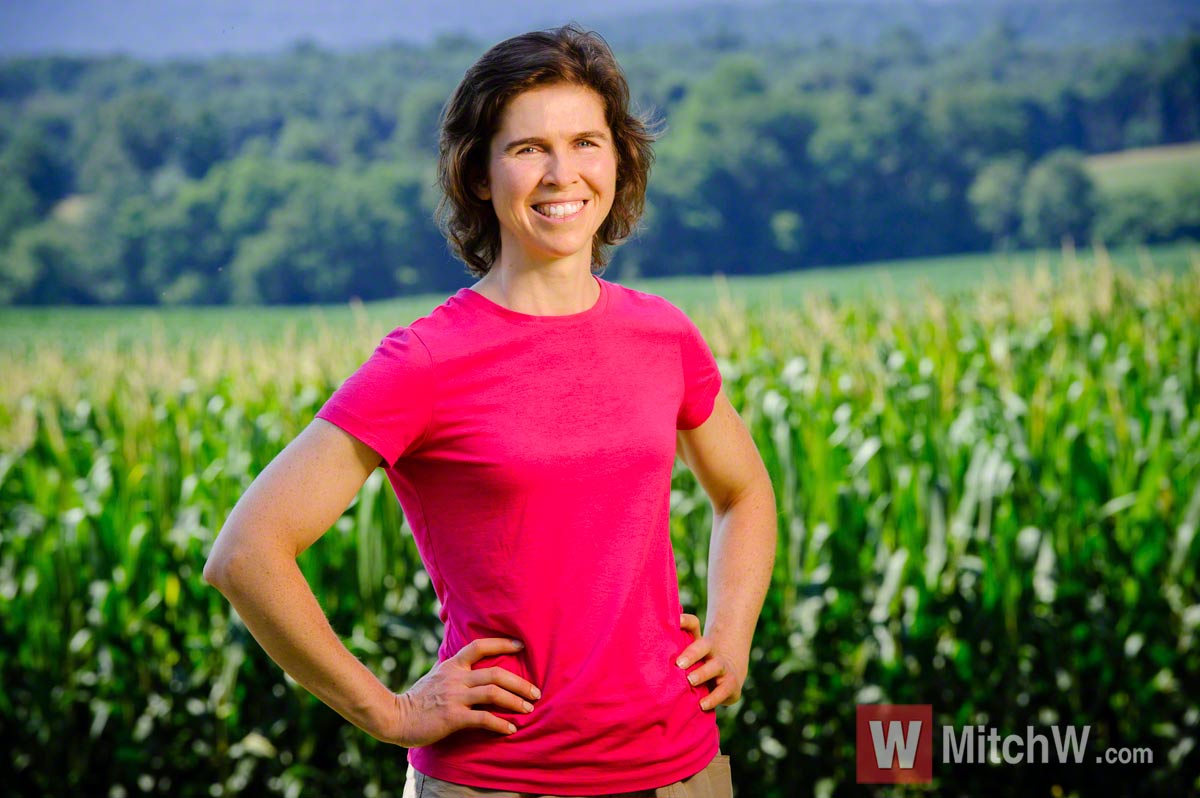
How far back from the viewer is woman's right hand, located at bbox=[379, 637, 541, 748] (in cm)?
126

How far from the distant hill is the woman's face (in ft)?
76.1

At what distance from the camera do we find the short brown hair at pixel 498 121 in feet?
4.29

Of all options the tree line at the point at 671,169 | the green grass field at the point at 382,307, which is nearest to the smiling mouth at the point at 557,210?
the green grass field at the point at 382,307

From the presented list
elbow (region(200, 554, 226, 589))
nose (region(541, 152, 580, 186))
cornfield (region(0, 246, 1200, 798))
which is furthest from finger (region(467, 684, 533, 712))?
cornfield (region(0, 246, 1200, 798))

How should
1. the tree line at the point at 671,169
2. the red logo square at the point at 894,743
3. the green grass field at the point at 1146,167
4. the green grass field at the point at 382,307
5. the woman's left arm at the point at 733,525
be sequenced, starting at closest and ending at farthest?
1. the woman's left arm at the point at 733,525
2. the red logo square at the point at 894,743
3. the green grass field at the point at 1146,167
4. the green grass field at the point at 382,307
5. the tree line at the point at 671,169

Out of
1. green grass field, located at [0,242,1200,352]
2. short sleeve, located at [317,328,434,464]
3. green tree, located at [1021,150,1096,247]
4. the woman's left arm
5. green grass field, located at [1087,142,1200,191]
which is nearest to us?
short sleeve, located at [317,328,434,464]

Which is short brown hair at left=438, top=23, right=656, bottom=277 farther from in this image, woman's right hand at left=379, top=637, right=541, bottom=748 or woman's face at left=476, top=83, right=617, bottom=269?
woman's right hand at left=379, top=637, right=541, bottom=748

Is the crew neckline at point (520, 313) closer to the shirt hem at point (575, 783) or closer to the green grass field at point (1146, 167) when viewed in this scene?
the shirt hem at point (575, 783)

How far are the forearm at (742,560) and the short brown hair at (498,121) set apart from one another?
1.20 feet

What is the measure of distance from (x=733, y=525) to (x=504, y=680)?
0.45 metres

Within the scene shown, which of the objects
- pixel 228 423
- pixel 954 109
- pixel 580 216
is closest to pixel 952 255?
pixel 954 109

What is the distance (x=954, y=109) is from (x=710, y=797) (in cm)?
2371

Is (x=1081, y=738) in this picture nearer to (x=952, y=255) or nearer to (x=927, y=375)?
A: (x=927, y=375)

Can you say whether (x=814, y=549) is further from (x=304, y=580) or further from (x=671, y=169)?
(x=671, y=169)
